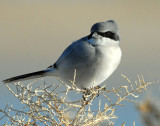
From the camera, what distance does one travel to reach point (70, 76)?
2.69 metres

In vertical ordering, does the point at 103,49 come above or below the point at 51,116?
above

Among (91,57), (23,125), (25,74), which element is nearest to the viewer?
(23,125)

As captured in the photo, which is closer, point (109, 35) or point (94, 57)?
point (94, 57)

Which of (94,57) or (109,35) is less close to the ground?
(109,35)

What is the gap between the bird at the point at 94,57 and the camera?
261 cm

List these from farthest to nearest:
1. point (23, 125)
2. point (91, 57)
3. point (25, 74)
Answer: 1. point (25, 74)
2. point (91, 57)
3. point (23, 125)

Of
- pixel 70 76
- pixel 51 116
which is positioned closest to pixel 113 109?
pixel 51 116

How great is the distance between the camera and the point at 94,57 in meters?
2.61

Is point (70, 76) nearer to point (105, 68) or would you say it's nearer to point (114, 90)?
point (105, 68)

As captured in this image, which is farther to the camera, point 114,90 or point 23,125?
point 23,125

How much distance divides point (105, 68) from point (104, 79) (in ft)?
0.50

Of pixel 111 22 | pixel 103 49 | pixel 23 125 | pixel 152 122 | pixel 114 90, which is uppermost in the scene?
pixel 111 22

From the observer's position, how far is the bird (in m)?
2.61

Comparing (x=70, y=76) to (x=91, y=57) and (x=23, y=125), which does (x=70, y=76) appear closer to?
(x=91, y=57)
